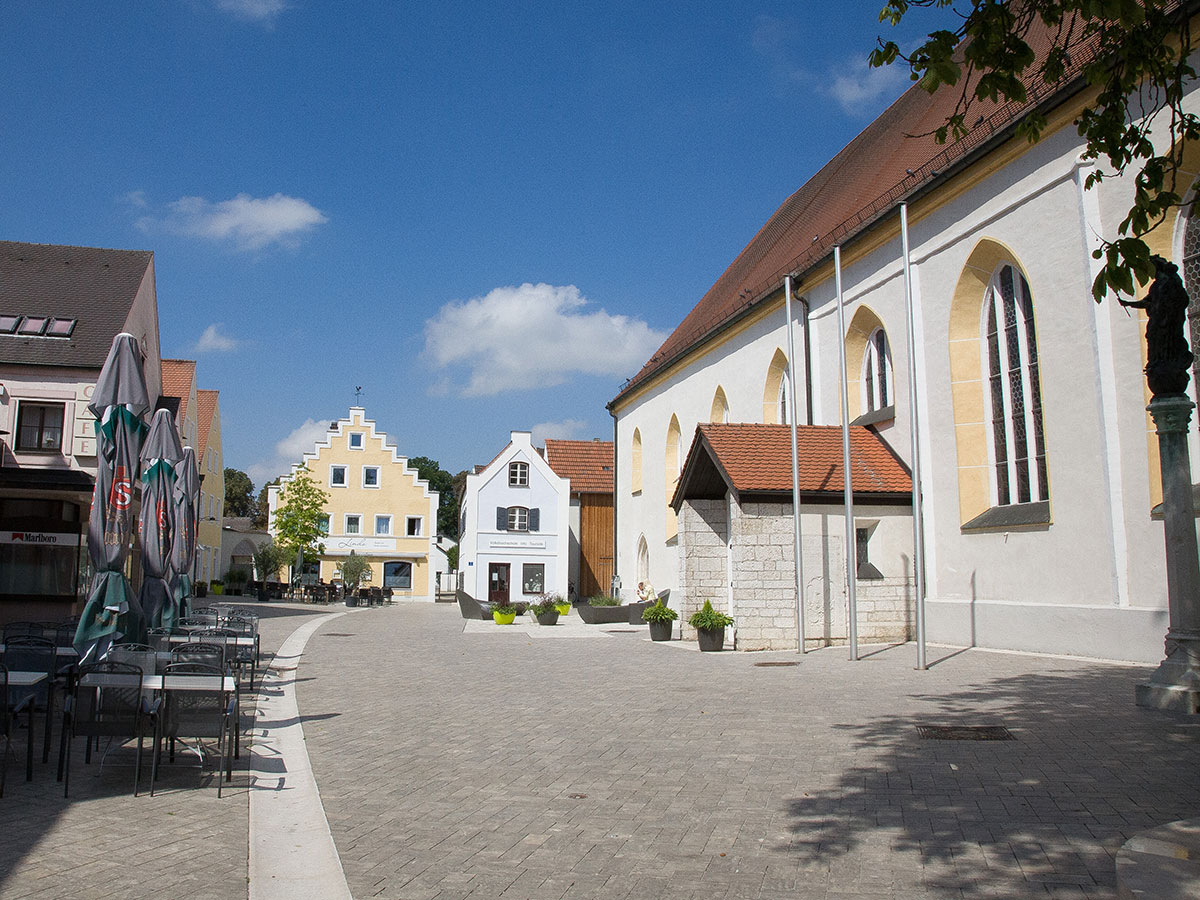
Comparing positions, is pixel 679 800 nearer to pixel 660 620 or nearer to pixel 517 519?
pixel 660 620

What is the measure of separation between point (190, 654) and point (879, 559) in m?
13.5

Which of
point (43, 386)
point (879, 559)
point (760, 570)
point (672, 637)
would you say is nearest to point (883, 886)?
point (760, 570)

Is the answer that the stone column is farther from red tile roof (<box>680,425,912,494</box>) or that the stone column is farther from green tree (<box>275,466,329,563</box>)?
green tree (<box>275,466,329,563</box>)

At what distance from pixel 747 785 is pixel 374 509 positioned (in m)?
48.1

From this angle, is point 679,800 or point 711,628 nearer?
point 679,800

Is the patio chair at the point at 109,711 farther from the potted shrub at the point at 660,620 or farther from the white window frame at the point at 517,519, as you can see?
the white window frame at the point at 517,519

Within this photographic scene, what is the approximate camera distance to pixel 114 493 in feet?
32.2

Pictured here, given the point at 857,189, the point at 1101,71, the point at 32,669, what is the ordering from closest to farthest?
the point at 1101,71
the point at 32,669
the point at 857,189

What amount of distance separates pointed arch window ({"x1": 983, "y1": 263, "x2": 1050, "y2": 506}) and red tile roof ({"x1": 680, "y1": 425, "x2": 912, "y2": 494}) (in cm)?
222

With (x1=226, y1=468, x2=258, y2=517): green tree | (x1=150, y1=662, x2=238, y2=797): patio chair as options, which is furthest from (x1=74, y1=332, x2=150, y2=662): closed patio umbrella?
(x1=226, y1=468, x2=258, y2=517): green tree

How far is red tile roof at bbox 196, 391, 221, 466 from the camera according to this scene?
50.5 m

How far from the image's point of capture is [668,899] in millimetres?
4574

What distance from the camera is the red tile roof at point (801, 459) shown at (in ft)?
59.8

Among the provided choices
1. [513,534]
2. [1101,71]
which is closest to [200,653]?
[1101,71]
